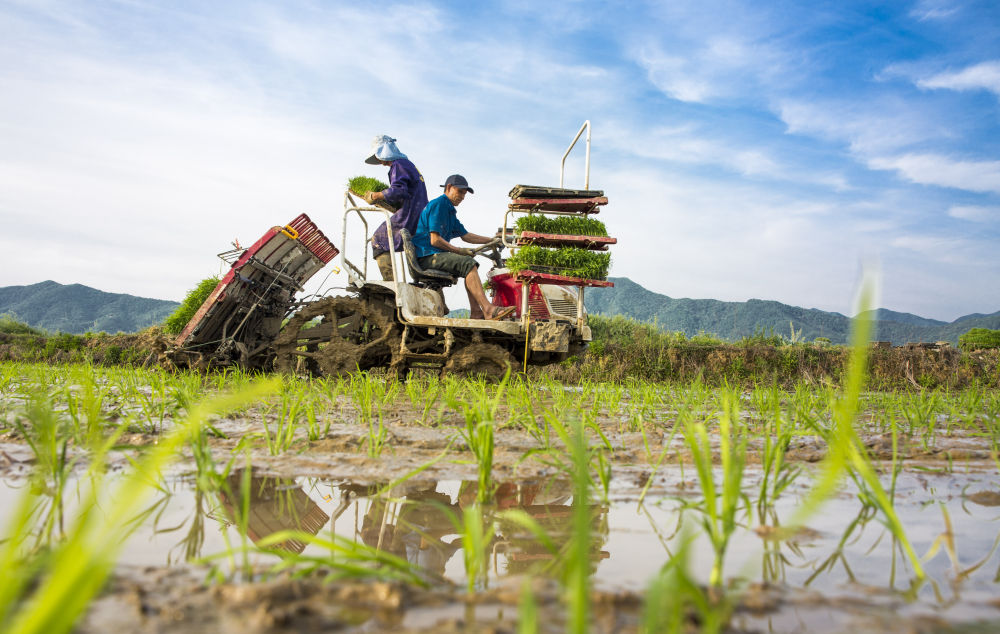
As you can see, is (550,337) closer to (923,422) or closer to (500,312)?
(500,312)

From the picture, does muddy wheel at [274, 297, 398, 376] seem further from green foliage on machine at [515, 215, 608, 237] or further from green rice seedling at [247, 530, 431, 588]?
green rice seedling at [247, 530, 431, 588]

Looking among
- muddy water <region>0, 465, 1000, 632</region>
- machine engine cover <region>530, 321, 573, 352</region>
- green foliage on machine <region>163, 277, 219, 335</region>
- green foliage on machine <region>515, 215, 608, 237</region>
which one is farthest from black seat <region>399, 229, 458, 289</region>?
muddy water <region>0, 465, 1000, 632</region>

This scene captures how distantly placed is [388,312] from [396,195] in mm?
1460

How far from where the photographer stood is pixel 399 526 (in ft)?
5.35

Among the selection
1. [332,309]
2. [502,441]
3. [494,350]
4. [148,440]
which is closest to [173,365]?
[332,309]

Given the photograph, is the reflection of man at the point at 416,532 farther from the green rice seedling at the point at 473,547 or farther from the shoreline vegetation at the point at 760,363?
the shoreline vegetation at the point at 760,363

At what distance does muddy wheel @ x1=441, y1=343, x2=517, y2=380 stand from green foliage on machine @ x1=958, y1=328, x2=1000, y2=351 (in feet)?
37.9

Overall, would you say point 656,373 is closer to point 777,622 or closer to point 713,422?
point 713,422

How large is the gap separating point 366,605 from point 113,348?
1468cm

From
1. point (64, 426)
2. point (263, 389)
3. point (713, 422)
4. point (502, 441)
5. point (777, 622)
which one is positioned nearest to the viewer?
point (777, 622)

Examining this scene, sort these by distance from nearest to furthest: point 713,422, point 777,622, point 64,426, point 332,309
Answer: point 777,622
point 64,426
point 713,422
point 332,309

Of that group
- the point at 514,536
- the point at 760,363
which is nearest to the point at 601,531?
the point at 514,536

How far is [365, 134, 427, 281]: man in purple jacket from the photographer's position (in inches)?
279

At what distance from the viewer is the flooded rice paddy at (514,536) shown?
94cm
